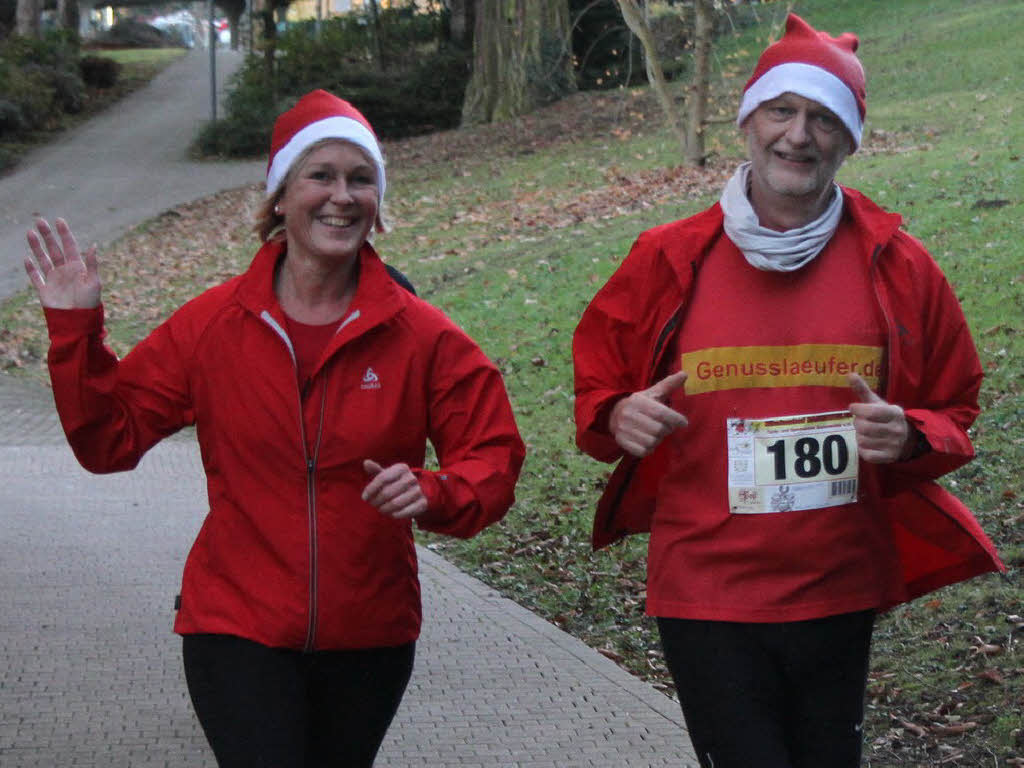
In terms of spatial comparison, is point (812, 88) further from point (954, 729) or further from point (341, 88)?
point (341, 88)

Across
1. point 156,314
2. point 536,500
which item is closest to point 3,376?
point 156,314

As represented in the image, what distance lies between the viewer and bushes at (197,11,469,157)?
32.8 m

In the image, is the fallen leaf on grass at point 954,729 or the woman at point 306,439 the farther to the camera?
the fallen leaf on grass at point 954,729

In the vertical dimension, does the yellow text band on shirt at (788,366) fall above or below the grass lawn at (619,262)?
above

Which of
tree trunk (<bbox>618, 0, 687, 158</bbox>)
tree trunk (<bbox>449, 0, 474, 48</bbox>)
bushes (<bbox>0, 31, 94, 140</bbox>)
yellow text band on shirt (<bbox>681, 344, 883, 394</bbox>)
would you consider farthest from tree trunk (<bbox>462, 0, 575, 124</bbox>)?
yellow text band on shirt (<bbox>681, 344, 883, 394</bbox>)

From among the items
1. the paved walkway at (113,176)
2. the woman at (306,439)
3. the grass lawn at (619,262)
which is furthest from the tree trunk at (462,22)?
the woman at (306,439)

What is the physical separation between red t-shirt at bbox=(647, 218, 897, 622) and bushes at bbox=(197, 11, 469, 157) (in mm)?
29019

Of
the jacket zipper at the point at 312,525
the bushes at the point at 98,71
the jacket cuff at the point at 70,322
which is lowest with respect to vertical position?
the bushes at the point at 98,71

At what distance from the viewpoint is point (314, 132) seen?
3592mm

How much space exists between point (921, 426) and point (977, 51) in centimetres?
2663

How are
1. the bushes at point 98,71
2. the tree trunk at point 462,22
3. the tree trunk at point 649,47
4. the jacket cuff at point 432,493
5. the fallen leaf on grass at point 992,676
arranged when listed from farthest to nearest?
the bushes at point 98,71 → the tree trunk at point 462,22 → the tree trunk at point 649,47 → the fallen leaf on grass at point 992,676 → the jacket cuff at point 432,493

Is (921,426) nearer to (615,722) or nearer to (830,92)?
(830,92)

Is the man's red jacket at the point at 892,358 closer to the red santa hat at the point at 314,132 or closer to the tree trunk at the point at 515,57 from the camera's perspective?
the red santa hat at the point at 314,132

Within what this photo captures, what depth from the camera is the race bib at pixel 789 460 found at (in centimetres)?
339
